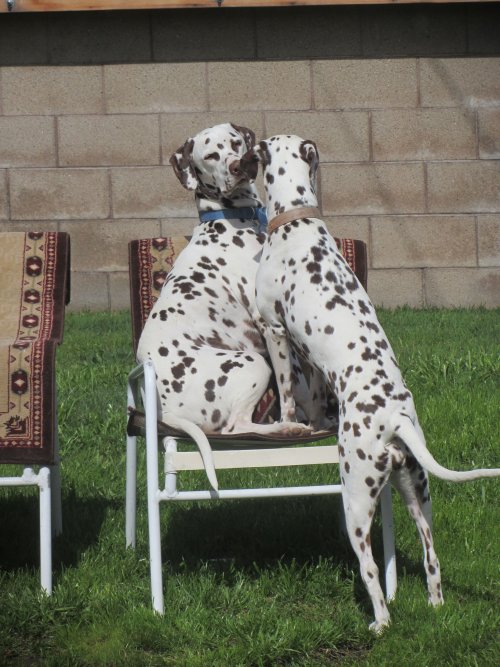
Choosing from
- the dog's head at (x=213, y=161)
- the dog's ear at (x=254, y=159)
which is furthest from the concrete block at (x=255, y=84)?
the dog's ear at (x=254, y=159)

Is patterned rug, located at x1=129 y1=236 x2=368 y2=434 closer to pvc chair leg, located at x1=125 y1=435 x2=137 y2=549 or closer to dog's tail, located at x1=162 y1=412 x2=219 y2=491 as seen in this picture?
pvc chair leg, located at x1=125 y1=435 x2=137 y2=549

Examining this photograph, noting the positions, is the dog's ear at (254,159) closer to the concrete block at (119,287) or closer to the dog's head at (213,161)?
the dog's head at (213,161)

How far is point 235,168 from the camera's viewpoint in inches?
170

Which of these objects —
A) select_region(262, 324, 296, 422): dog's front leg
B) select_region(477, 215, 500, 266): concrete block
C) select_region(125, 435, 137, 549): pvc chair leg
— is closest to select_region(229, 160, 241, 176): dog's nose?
select_region(262, 324, 296, 422): dog's front leg

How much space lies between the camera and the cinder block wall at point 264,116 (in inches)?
341

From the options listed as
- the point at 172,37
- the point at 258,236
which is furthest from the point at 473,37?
the point at 258,236

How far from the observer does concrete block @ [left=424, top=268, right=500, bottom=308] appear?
8.91 m

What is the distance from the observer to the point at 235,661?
11.0ft

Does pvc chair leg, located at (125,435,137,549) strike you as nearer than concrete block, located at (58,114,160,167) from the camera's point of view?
Yes

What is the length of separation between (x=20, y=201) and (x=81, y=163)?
22.1 inches

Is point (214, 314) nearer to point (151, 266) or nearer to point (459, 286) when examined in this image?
point (151, 266)

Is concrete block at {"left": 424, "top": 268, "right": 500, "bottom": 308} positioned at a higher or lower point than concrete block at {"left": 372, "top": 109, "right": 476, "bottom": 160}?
lower

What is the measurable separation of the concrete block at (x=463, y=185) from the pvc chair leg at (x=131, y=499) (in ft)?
16.6

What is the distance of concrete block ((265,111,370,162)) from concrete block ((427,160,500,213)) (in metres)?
0.62
